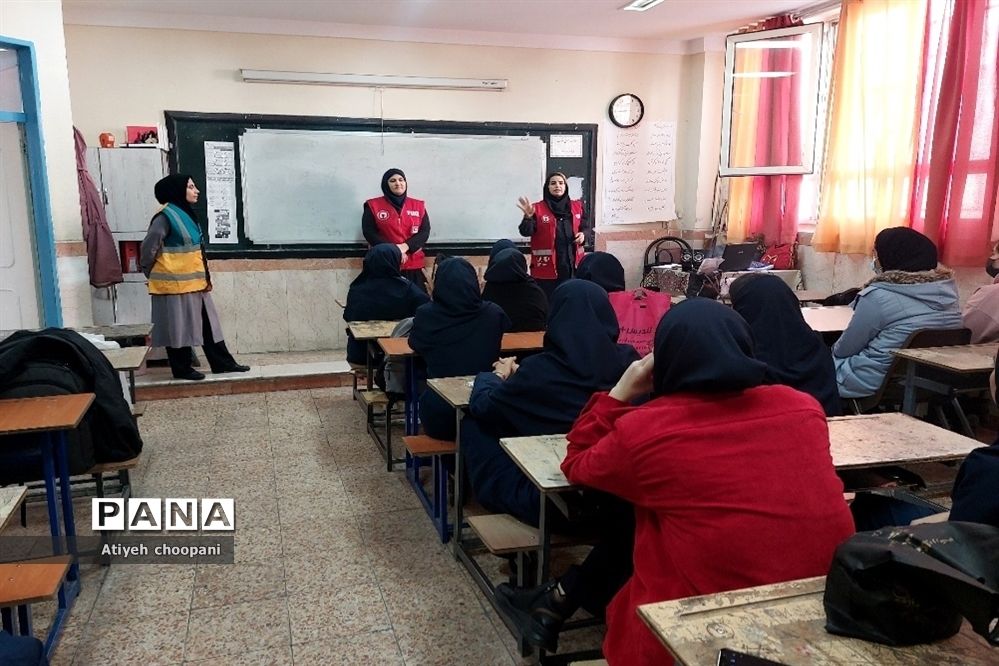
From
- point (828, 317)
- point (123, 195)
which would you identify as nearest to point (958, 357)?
point (828, 317)

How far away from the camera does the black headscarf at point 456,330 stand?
323 centimetres

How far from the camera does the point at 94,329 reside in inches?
158

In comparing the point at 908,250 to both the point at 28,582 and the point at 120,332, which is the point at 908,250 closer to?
the point at 28,582

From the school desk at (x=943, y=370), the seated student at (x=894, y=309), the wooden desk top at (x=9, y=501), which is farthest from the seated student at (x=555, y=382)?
the seated student at (x=894, y=309)

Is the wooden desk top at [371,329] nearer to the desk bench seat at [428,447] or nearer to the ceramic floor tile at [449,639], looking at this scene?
the desk bench seat at [428,447]

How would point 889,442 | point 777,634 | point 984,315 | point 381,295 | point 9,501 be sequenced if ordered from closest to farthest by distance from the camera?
point 777,634 → point 9,501 → point 889,442 → point 984,315 → point 381,295

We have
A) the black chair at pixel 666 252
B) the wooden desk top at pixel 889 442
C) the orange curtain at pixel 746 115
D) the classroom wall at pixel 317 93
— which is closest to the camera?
the wooden desk top at pixel 889 442

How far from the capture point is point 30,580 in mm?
1808

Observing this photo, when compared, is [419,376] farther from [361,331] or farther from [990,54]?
[990,54]

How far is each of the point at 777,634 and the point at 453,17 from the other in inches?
228

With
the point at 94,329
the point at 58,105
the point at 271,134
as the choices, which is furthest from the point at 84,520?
the point at 271,134

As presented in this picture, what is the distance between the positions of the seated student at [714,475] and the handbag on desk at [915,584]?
212 millimetres

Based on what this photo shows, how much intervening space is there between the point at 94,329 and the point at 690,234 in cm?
530

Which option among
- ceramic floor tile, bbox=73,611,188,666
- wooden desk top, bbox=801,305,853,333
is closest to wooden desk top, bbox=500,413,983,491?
ceramic floor tile, bbox=73,611,188,666
